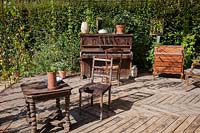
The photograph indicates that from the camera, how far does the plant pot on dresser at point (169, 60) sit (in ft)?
22.3

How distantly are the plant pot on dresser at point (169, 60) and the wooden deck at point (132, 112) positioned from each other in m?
0.69

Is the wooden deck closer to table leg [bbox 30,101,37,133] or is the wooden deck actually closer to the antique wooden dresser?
table leg [bbox 30,101,37,133]

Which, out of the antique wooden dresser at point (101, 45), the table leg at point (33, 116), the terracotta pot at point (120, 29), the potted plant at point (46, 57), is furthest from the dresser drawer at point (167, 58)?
the table leg at point (33, 116)

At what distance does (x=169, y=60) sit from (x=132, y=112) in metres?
2.85

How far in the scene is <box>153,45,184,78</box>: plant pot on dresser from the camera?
679 cm

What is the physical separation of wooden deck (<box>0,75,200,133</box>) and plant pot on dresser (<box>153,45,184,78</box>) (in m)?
0.69

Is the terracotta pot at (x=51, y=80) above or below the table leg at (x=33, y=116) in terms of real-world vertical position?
above

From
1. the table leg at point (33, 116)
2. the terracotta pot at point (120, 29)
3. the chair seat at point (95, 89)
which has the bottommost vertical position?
the table leg at point (33, 116)

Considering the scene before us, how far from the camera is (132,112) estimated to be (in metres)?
4.49

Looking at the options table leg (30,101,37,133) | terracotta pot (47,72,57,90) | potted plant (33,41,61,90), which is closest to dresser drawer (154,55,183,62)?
potted plant (33,41,61,90)

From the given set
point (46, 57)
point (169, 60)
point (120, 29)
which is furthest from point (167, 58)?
point (46, 57)

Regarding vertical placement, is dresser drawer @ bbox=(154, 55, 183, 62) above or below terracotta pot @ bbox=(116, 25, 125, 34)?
below

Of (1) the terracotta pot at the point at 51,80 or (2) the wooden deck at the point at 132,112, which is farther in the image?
(2) the wooden deck at the point at 132,112

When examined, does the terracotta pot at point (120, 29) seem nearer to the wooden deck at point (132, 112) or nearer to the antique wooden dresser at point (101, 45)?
the antique wooden dresser at point (101, 45)
